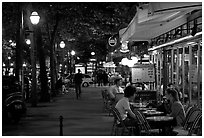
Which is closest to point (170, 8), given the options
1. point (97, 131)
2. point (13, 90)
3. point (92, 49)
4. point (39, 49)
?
point (97, 131)

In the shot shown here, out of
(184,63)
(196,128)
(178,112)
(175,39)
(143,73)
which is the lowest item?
(196,128)

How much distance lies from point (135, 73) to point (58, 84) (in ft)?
48.7

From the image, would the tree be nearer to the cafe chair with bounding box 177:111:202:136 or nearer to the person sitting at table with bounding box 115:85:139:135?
the person sitting at table with bounding box 115:85:139:135

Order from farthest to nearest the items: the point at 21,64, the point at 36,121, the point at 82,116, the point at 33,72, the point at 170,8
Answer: the point at 33,72
the point at 21,64
the point at 82,116
the point at 36,121
the point at 170,8

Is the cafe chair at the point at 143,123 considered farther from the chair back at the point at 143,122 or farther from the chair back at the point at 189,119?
the chair back at the point at 189,119

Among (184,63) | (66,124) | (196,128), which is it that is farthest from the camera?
(184,63)

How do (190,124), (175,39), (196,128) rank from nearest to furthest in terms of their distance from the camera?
(196,128)
(190,124)
(175,39)

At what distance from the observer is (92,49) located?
219ft

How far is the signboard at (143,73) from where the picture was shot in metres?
17.1

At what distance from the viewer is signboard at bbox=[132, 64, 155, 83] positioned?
56.1ft

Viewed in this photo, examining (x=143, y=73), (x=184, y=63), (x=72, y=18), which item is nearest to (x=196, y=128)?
(x=184, y=63)

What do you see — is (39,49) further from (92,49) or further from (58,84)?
(92,49)

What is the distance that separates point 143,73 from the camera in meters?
17.1

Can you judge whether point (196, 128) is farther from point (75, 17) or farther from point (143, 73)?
point (75, 17)
